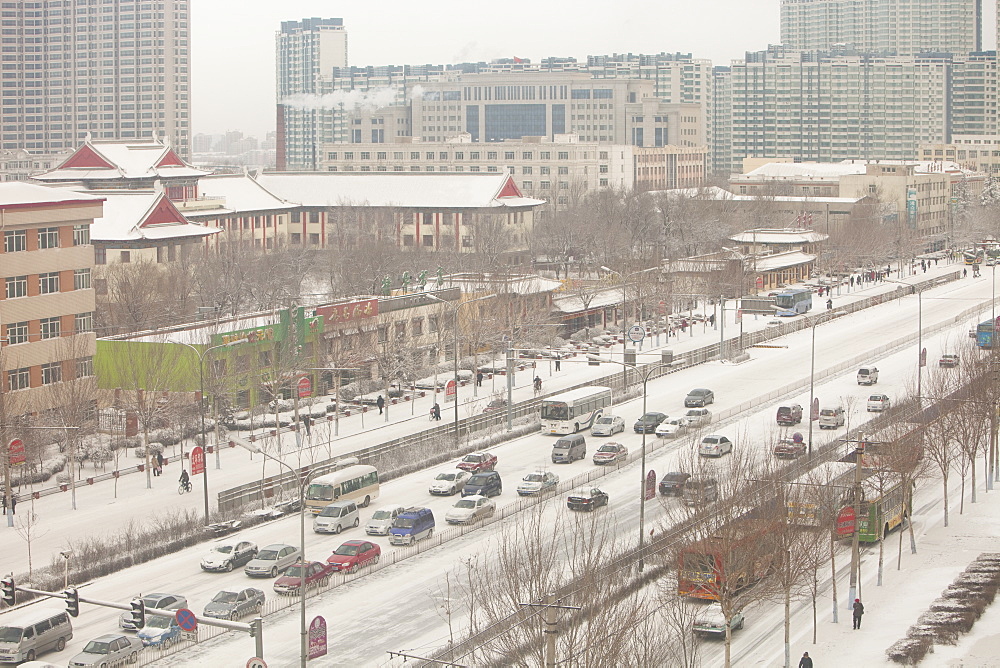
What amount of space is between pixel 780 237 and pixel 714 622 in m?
89.8

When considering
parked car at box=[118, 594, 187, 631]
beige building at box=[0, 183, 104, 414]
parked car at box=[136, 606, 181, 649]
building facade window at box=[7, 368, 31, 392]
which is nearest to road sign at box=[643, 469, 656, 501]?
parked car at box=[118, 594, 187, 631]

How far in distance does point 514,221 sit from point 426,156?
120 feet

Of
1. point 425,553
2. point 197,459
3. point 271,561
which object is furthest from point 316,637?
point 197,459

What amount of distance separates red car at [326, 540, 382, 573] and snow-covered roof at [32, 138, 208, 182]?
67.3 m

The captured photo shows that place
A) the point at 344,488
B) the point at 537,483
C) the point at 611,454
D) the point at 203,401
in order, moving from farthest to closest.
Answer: the point at 203,401, the point at 611,454, the point at 537,483, the point at 344,488

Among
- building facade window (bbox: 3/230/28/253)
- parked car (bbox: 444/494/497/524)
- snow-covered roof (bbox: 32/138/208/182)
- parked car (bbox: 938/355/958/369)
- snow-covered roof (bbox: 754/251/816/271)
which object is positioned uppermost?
snow-covered roof (bbox: 32/138/208/182)

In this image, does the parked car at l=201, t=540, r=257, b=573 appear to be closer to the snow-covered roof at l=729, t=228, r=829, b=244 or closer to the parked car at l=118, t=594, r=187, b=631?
the parked car at l=118, t=594, r=187, b=631

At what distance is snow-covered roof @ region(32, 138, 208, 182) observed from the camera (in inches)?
3962

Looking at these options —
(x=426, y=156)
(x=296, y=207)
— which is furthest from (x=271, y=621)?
(x=426, y=156)

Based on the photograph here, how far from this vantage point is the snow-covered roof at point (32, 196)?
57.8m

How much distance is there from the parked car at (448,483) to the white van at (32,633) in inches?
622

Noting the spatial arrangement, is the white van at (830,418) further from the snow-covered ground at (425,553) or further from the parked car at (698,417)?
the parked car at (698,417)

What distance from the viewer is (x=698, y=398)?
6103 centimetres

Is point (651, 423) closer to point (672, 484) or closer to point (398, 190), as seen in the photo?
point (672, 484)
